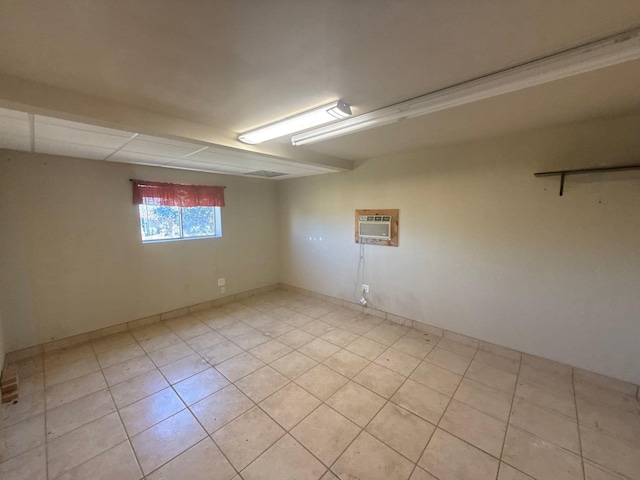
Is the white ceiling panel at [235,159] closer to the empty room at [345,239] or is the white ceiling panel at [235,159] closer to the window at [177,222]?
the empty room at [345,239]

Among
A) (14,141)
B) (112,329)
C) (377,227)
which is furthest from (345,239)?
(14,141)

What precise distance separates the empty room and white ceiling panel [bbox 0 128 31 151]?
57 millimetres

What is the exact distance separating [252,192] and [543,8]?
4319 millimetres

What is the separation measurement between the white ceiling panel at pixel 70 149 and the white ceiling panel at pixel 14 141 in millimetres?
68

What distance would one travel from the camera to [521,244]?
2.58 meters

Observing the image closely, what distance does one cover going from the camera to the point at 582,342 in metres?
2.34

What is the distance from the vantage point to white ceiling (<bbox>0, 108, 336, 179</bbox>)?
1867mm

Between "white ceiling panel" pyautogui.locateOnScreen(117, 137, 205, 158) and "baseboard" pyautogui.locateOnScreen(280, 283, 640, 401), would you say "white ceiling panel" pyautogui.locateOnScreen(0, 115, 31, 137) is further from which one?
"baseboard" pyautogui.locateOnScreen(280, 283, 640, 401)

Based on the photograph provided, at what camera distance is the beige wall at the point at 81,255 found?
2.66 m

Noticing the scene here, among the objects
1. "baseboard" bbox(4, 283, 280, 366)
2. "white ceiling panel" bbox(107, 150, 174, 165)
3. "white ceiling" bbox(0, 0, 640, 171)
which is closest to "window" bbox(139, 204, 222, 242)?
"white ceiling panel" bbox(107, 150, 174, 165)

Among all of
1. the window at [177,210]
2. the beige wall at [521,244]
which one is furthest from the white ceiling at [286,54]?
the window at [177,210]

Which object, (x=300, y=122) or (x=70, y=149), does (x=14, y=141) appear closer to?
(x=70, y=149)

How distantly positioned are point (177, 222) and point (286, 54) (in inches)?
134

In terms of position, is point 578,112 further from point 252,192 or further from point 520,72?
point 252,192
